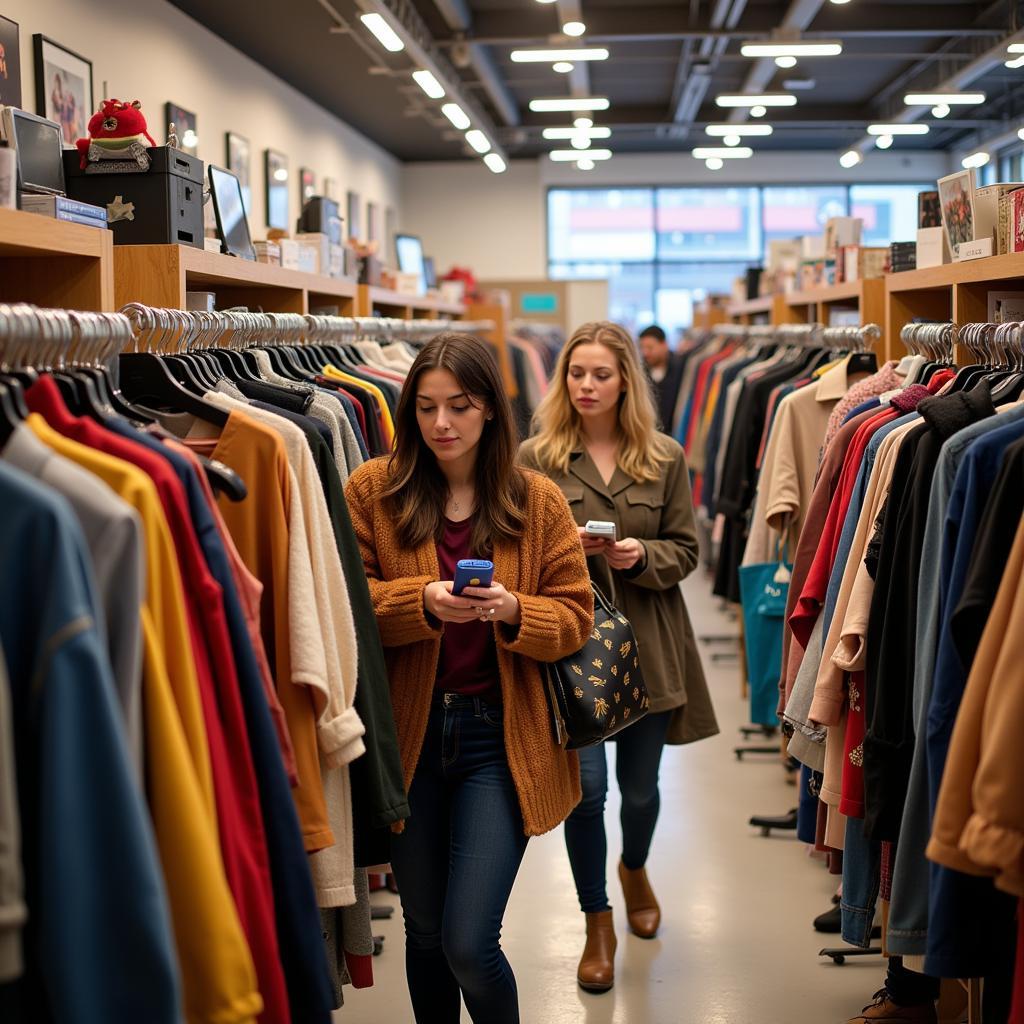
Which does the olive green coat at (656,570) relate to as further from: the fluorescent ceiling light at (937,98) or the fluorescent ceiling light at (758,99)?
the fluorescent ceiling light at (937,98)

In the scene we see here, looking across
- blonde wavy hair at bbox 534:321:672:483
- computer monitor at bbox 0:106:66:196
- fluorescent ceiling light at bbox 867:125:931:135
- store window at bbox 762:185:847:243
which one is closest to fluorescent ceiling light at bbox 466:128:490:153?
fluorescent ceiling light at bbox 867:125:931:135

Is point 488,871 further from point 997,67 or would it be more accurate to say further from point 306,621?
point 997,67

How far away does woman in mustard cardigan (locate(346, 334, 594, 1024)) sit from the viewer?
2373 millimetres

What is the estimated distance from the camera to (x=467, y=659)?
2.47 m

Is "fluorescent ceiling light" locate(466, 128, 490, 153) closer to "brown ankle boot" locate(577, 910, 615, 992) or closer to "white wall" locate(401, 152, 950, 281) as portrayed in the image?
"white wall" locate(401, 152, 950, 281)

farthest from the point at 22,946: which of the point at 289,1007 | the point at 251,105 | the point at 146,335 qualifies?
the point at 251,105

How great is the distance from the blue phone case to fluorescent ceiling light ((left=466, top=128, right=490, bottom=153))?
10.1 meters

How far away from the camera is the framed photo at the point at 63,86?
6.82 metres

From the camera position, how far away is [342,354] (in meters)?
3.78

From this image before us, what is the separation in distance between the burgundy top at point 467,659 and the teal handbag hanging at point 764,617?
182cm

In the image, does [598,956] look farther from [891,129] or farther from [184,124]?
[891,129]

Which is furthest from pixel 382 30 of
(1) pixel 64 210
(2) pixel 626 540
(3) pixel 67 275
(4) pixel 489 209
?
(4) pixel 489 209

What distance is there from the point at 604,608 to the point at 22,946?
1.76m

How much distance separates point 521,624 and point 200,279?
1482 millimetres
